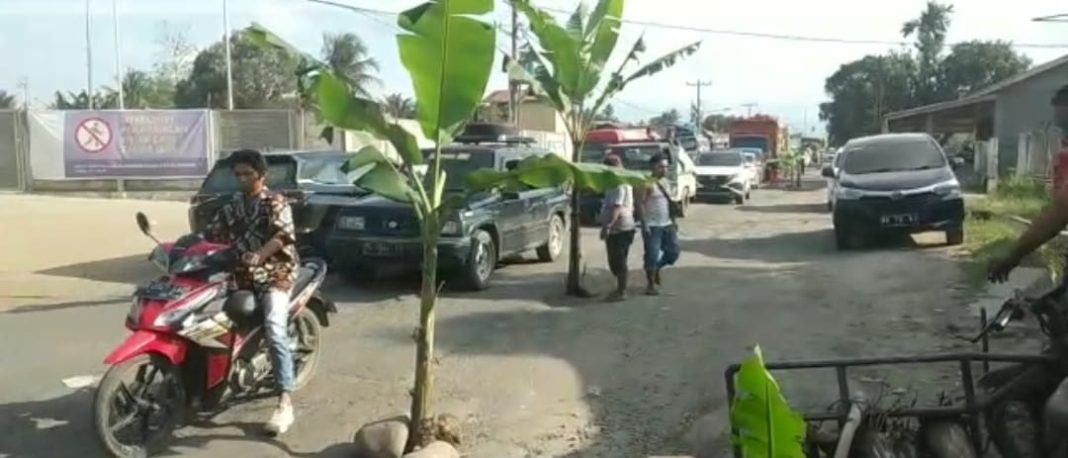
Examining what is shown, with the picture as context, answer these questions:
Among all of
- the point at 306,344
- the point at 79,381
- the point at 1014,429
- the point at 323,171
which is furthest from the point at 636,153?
the point at 1014,429

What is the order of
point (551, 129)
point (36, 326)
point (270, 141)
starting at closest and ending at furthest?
point (36, 326) < point (270, 141) < point (551, 129)

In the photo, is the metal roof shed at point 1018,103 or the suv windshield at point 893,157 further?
the metal roof shed at point 1018,103

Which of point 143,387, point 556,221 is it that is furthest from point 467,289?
point 143,387

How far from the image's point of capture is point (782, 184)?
44219 millimetres

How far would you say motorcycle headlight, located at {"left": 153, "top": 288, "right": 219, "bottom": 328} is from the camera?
6.09 meters

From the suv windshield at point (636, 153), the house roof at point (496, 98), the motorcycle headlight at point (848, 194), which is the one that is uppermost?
the house roof at point (496, 98)

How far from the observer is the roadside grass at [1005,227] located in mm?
10812

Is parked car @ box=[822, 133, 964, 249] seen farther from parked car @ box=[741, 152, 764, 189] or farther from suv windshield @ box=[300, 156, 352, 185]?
parked car @ box=[741, 152, 764, 189]

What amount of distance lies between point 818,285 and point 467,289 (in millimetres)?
3776

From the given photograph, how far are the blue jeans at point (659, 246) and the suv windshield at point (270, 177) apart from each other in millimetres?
4413

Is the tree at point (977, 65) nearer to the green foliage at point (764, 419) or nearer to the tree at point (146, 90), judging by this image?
the tree at point (146, 90)

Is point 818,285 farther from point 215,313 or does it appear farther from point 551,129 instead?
point 551,129

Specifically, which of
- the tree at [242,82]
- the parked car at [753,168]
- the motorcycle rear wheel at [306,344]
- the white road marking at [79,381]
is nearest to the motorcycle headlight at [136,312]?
the motorcycle rear wheel at [306,344]

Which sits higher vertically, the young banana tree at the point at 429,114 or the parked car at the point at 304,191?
the young banana tree at the point at 429,114
